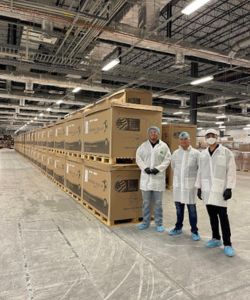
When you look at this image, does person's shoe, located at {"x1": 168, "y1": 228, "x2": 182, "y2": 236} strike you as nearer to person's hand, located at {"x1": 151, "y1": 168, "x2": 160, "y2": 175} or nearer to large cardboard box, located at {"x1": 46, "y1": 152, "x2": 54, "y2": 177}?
person's hand, located at {"x1": 151, "y1": 168, "x2": 160, "y2": 175}

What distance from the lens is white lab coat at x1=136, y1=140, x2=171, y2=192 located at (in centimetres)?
427

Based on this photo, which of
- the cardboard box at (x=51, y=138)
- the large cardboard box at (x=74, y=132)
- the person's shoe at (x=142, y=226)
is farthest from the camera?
the cardboard box at (x=51, y=138)

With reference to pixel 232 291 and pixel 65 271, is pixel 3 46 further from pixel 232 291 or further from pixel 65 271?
pixel 232 291

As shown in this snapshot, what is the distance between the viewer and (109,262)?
10.1ft

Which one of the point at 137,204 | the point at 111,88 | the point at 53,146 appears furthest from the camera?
the point at 111,88

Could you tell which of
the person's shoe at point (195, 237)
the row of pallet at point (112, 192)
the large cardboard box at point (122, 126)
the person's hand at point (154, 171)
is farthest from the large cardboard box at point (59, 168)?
the person's shoe at point (195, 237)

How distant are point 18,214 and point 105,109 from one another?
2.72 m

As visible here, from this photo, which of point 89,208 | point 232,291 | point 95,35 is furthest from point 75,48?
point 232,291

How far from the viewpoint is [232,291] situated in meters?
2.56

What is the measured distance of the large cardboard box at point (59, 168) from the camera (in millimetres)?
7844

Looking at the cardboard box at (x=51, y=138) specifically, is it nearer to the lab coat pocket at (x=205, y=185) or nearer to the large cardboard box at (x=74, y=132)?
the large cardboard box at (x=74, y=132)

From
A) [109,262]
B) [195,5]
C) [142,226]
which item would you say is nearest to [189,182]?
[142,226]

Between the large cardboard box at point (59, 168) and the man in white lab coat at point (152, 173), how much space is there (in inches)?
154

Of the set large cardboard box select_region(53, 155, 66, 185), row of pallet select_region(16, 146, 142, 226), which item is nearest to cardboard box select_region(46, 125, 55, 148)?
large cardboard box select_region(53, 155, 66, 185)
